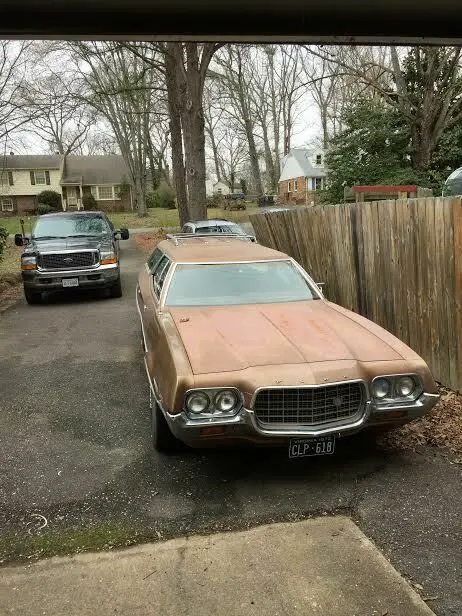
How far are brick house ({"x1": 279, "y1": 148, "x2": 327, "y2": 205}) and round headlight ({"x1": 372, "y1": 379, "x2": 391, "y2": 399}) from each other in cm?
4310

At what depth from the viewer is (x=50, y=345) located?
288 inches

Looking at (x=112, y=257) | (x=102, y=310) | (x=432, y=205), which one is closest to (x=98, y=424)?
(x=432, y=205)

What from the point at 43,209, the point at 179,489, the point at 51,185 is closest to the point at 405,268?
the point at 179,489

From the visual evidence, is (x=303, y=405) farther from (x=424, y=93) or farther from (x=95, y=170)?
(x=95, y=170)

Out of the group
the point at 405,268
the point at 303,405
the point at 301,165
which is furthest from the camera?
the point at 301,165

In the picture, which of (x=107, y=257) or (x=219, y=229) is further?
(x=219, y=229)

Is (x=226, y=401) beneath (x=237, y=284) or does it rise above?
beneath

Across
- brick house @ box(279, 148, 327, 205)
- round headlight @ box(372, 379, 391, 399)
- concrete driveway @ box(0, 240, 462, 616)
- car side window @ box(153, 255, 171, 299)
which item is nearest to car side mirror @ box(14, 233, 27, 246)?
Answer: car side window @ box(153, 255, 171, 299)

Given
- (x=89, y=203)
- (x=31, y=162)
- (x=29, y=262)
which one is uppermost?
(x=31, y=162)

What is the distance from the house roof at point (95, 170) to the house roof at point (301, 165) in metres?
16.2

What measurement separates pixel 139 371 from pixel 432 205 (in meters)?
3.69

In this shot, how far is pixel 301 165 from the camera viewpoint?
163 feet

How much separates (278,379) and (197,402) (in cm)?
55

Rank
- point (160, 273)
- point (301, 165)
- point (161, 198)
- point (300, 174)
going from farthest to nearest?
point (161, 198) → point (301, 165) → point (300, 174) → point (160, 273)
